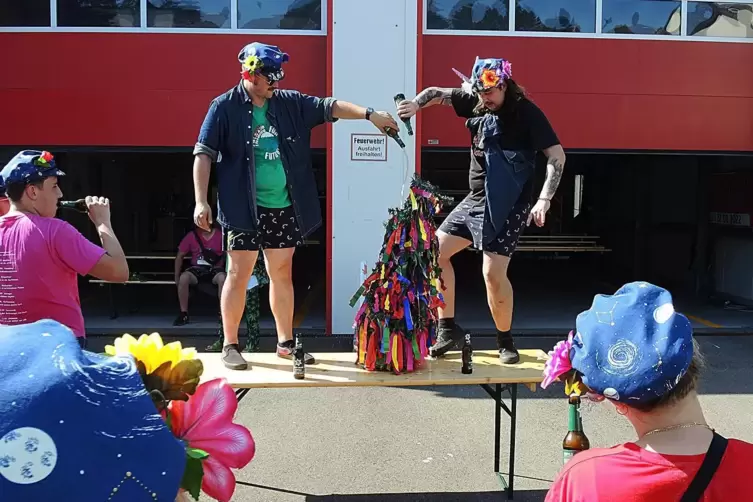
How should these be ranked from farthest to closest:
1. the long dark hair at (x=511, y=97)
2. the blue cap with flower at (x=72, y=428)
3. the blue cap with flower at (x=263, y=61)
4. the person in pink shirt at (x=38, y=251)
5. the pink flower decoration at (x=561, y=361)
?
the long dark hair at (x=511, y=97), the blue cap with flower at (x=263, y=61), the person in pink shirt at (x=38, y=251), the pink flower decoration at (x=561, y=361), the blue cap with flower at (x=72, y=428)

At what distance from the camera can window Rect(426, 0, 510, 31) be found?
7949 mm

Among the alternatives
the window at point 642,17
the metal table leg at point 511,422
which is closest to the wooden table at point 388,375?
the metal table leg at point 511,422

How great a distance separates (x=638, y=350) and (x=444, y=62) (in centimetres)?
684

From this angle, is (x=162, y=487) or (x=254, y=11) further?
(x=254, y=11)

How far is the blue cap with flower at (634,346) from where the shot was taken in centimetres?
146

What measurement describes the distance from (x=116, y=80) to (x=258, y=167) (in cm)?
480

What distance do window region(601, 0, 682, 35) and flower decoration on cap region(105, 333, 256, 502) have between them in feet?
26.2

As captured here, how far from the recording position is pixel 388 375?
3711 millimetres

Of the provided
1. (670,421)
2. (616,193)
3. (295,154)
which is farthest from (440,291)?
(616,193)

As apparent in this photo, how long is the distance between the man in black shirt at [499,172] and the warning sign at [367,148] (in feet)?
10.5

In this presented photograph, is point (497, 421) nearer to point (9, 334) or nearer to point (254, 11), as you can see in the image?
point (9, 334)

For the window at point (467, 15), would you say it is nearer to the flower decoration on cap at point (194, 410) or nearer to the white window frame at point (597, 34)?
the white window frame at point (597, 34)

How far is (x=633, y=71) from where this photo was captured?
8.12 m

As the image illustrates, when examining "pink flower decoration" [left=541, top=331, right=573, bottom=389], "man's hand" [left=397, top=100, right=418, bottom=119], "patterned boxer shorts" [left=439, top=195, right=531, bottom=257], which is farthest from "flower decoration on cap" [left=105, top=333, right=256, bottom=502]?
"patterned boxer shorts" [left=439, top=195, right=531, bottom=257]
